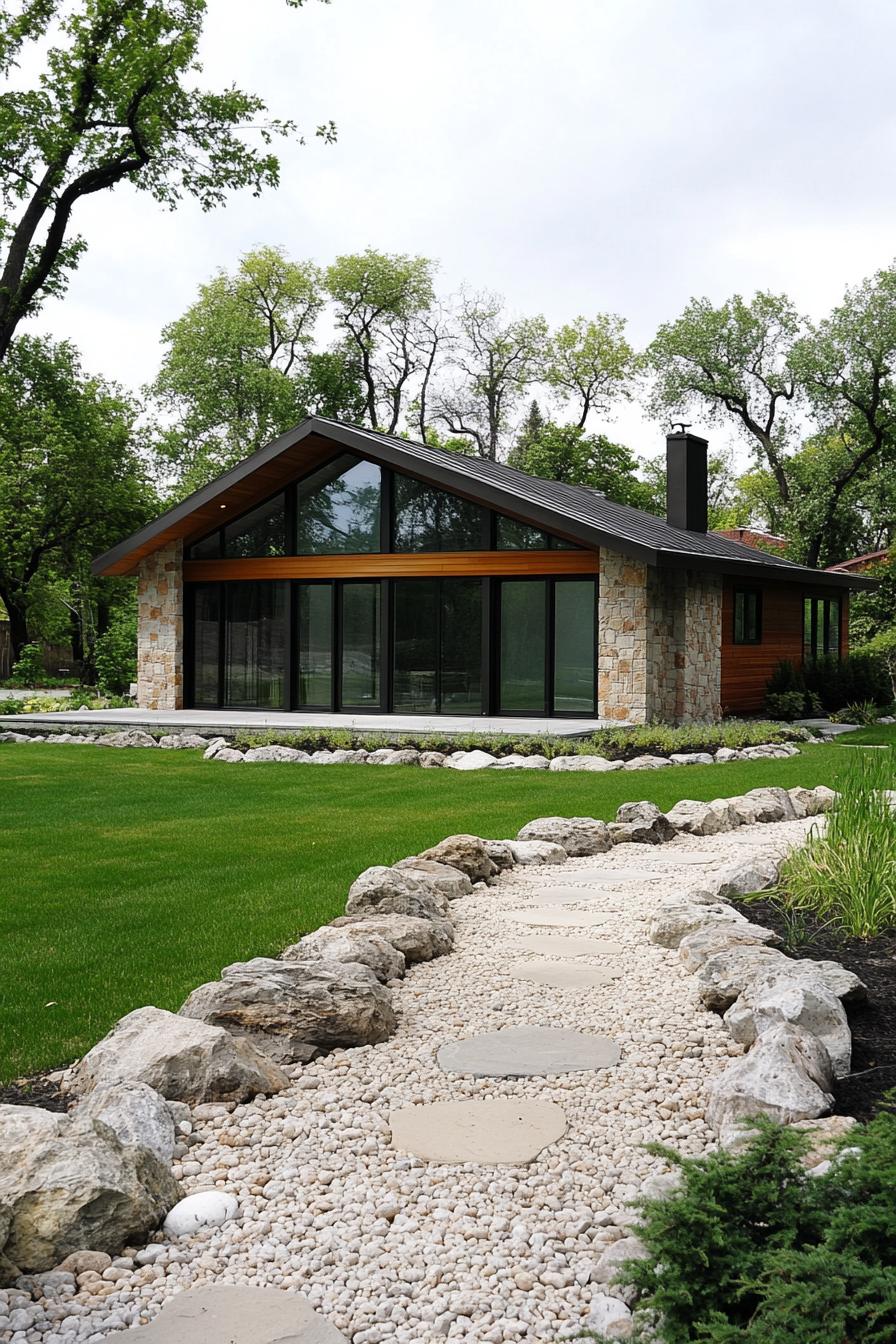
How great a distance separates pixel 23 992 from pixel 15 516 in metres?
22.6

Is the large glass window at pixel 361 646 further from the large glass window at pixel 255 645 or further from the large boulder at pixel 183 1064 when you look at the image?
the large boulder at pixel 183 1064

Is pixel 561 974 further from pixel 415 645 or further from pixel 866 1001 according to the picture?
pixel 415 645

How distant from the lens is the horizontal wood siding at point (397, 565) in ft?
50.5

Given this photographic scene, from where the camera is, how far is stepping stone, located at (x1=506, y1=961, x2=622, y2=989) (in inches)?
158

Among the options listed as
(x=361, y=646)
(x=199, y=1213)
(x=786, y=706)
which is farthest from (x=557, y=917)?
(x=786, y=706)

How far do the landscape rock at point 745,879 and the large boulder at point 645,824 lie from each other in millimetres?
1685

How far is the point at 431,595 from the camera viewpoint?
1633 cm

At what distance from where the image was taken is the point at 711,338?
31391mm

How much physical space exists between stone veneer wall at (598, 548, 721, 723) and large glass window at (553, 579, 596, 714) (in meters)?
0.37

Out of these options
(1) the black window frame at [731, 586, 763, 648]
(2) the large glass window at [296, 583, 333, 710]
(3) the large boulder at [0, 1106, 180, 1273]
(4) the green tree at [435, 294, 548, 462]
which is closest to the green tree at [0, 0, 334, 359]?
(2) the large glass window at [296, 583, 333, 710]

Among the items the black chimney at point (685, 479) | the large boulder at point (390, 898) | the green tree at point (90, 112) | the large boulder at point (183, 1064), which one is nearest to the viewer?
the large boulder at point (183, 1064)

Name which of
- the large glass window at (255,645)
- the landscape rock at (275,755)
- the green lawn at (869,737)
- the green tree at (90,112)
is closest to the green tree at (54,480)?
the green tree at (90,112)

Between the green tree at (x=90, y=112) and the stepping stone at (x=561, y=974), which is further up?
the green tree at (x=90, y=112)

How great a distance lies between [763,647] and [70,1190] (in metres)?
17.0
